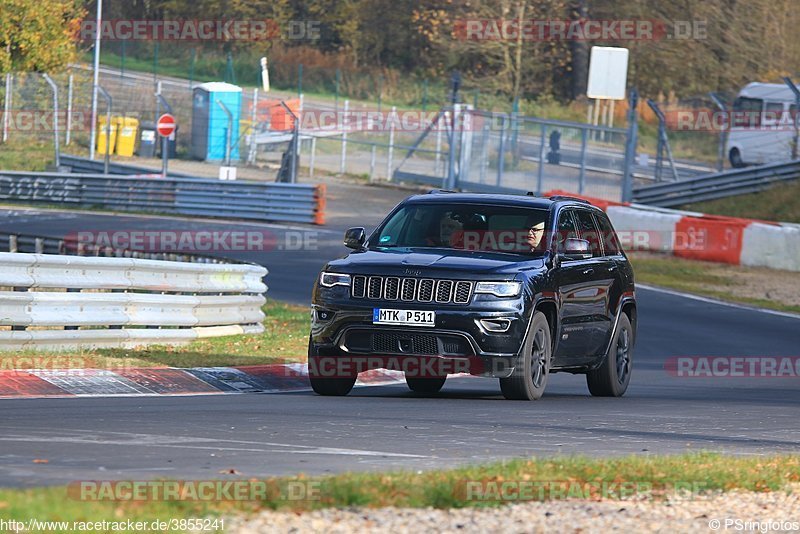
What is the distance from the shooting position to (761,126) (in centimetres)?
4256

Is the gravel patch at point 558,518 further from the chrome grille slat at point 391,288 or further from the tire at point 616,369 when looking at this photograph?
the tire at point 616,369

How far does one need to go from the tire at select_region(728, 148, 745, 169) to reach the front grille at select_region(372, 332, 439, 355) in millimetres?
33739

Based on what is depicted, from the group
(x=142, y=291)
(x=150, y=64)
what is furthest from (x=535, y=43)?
(x=142, y=291)

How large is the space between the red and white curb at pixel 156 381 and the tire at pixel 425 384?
886 millimetres

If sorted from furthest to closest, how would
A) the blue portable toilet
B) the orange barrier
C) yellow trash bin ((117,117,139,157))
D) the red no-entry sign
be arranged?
yellow trash bin ((117,117,139,157)) → the blue portable toilet → the red no-entry sign → the orange barrier

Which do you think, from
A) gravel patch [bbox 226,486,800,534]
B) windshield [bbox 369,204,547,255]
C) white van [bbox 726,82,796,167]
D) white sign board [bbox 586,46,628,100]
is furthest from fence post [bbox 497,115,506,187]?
gravel patch [bbox 226,486,800,534]

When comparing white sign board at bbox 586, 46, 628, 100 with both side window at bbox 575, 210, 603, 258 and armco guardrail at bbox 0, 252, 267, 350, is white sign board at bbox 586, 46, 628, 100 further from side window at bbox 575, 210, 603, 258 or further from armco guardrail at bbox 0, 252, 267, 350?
side window at bbox 575, 210, 603, 258

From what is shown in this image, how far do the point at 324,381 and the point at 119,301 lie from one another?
2.95 metres

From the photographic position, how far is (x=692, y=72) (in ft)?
197

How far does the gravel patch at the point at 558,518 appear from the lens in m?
6.15

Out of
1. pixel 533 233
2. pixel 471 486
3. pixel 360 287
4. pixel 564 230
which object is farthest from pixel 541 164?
pixel 471 486

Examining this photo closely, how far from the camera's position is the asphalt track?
309 inches

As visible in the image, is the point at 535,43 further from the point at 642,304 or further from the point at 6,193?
the point at 642,304

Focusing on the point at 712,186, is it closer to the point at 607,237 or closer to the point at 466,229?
the point at 607,237
